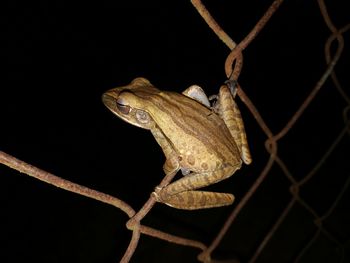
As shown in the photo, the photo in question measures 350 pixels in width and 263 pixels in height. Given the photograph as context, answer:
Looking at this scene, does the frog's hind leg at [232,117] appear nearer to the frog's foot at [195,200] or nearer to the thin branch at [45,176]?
the frog's foot at [195,200]

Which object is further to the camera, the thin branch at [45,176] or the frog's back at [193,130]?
the frog's back at [193,130]

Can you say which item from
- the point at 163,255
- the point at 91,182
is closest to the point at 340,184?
the point at 163,255

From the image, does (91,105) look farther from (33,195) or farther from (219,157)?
(219,157)

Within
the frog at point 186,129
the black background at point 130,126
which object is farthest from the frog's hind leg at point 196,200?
the black background at point 130,126

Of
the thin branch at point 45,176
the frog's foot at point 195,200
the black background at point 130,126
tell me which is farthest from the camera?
the black background at point 130,126

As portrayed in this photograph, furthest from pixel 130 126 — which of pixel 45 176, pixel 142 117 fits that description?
pixel 45 176

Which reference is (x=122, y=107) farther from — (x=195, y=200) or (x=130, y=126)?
(x=130, y=126)

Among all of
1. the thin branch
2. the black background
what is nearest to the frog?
the thin branch

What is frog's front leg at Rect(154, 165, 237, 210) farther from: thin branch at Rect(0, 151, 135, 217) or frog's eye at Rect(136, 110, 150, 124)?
thin branch at Rect(0, 151, 135, 217)
